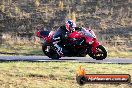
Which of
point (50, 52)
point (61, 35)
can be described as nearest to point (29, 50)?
point (61, 35)

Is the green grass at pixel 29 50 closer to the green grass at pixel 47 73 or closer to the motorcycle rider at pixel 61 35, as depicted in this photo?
the green grass at pixel 47 73

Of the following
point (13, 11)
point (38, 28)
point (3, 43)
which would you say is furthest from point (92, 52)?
point (13, 11)

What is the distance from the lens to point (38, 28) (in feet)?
135

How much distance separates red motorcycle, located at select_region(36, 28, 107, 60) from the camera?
44.2 ft

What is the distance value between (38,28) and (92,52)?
27.9 meters

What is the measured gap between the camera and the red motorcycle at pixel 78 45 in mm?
13461

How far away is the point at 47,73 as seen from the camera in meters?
22.4

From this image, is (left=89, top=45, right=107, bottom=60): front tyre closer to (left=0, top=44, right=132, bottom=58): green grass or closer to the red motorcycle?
the red motorcycle

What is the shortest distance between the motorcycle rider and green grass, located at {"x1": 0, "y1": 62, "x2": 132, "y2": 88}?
6.99 m

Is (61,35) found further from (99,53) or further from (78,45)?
(99,53)

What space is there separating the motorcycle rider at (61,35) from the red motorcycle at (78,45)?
15cm

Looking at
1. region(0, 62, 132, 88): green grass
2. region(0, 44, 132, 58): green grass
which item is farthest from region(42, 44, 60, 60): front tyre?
region(0, 44, 132, 58): green grass

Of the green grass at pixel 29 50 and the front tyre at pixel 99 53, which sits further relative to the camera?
the green grass at pixel 29 50

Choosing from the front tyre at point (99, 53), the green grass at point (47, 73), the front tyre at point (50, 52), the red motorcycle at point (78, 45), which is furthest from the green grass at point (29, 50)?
the front tyre at point (99, 53)
